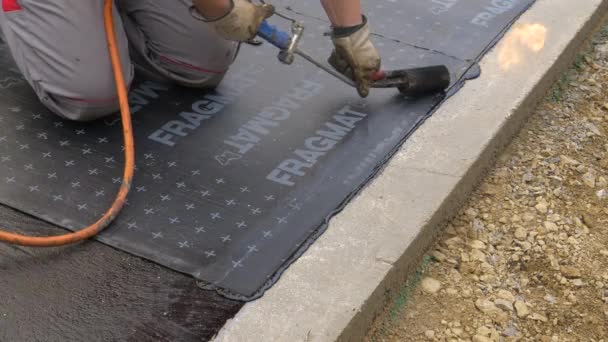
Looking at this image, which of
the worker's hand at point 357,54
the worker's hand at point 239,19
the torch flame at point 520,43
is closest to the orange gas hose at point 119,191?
the worker's hand at point 239,19

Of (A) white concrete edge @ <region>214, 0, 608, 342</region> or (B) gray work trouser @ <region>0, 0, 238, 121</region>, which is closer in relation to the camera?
(A) white concrete edge @ <region>214, 0, 608, 342</region>

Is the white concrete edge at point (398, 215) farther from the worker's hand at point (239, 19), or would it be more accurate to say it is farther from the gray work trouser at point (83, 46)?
the gray work trouser at point (83, 46)

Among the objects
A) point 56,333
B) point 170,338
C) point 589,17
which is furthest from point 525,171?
point 56,333

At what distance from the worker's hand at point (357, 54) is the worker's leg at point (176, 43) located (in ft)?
1.44

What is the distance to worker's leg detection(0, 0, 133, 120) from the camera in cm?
259

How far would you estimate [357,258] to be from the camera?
218cm

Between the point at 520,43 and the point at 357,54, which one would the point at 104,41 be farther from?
the point at 520,43

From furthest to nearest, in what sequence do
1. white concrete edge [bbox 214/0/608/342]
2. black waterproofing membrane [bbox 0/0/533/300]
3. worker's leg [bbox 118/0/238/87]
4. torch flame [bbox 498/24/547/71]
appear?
1. torch flame [bbox 498/24/547/71]
2. worker's leg [bbox 118/0/238/87]
3. black waterproofing membrane [bbox 0/0/533/300]
4. white concrete edge [bbox 214/0/608/342]

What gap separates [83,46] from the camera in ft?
8.61

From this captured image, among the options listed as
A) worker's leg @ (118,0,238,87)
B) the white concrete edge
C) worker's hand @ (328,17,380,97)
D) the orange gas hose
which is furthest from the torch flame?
the orange gas hose

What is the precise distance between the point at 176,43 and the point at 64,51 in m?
0.44

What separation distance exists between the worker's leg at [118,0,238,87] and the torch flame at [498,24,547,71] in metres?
1.12

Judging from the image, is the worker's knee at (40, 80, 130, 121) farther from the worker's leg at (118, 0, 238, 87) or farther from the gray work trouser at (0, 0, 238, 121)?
the worker's leg at (118, 0, 238, 87)

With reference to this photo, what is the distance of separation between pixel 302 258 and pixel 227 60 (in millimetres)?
1023
